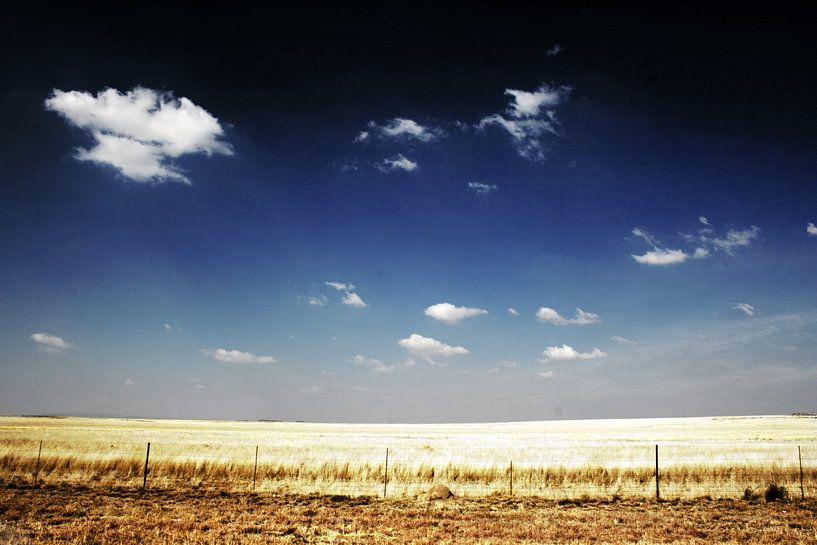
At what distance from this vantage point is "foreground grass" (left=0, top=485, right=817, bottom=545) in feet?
46.4

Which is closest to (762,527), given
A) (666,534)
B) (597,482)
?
(666,534)

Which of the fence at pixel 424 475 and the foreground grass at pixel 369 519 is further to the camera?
the fence at pixel 424 475

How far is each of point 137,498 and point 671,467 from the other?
2441 cm

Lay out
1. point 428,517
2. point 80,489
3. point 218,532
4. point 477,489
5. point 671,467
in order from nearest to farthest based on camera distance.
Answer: point 218,532
point 428,517
point 80,489
point 477,489
point 671,467

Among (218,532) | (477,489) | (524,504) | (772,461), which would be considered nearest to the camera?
(218,532)

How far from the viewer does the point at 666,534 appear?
1495cm

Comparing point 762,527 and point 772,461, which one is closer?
point 762,527

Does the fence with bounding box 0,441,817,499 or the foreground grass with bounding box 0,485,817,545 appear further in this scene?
the fence with bounding box 0,441,817,499

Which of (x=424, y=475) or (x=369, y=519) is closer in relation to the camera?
(x=369, y=519)

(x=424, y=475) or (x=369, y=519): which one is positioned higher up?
(x=369, y=519)

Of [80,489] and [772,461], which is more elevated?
[772,461]

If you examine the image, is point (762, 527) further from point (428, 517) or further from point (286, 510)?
point (286, 510)

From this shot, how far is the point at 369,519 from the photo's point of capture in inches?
662

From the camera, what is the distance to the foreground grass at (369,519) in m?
14.2
